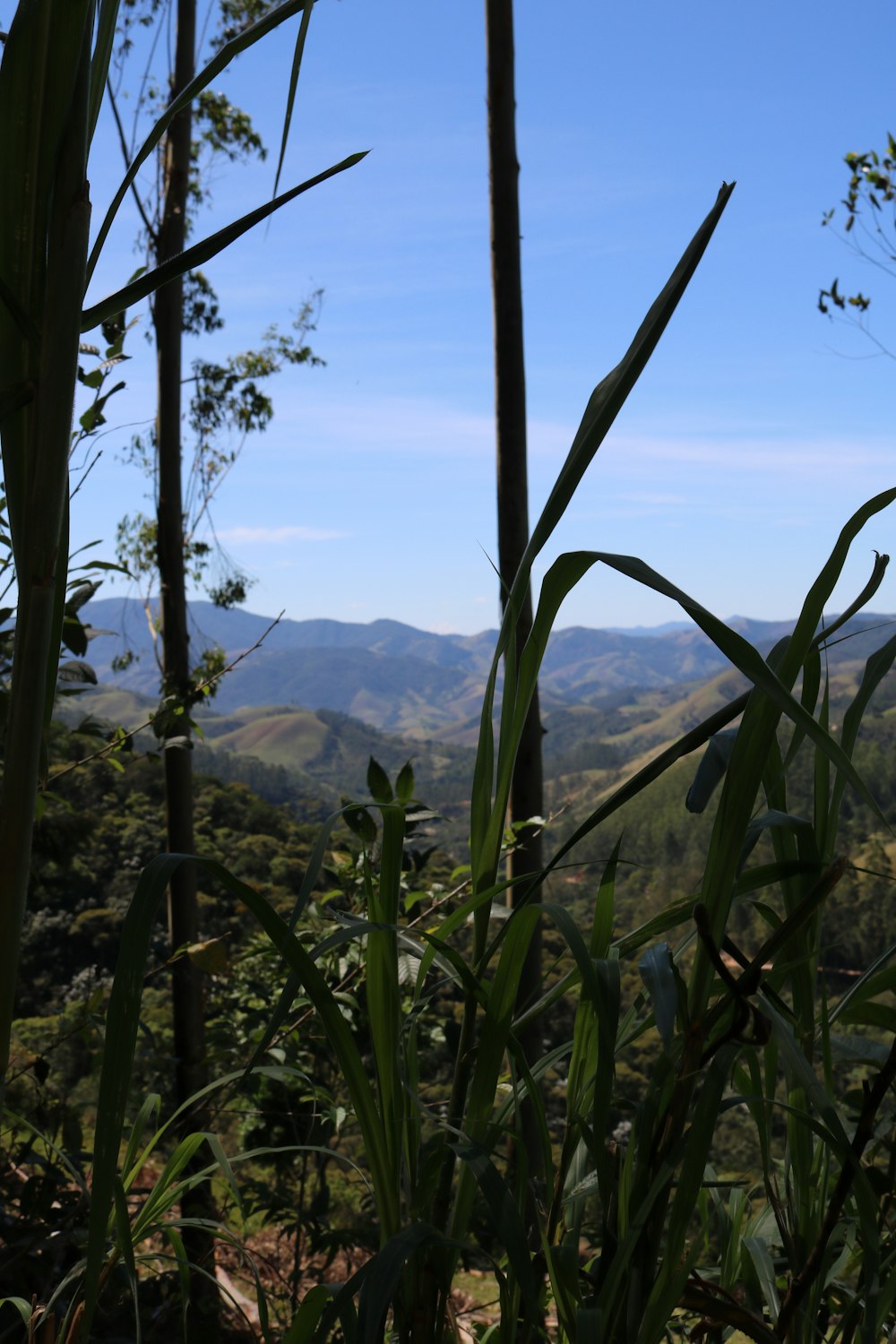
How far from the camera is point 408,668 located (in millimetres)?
149125

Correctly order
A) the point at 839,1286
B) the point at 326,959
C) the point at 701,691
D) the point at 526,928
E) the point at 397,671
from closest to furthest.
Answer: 1. the point at 526,928
2. the point at 839,1286
3. the point at 326,959
4. the point at 701,691
5. the point at 397,671

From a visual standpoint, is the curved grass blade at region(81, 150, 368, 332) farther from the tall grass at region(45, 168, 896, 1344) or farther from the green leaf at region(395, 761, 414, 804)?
the green leaf at region(395, 761, 414, 804)

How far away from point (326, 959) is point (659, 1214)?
1087 mm

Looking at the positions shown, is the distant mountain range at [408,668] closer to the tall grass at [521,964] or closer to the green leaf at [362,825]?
the green leaf at [362,825]

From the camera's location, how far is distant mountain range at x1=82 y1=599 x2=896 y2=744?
422ft

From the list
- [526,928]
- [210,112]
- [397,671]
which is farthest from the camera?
[397,671]

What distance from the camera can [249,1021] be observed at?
199 centimetres

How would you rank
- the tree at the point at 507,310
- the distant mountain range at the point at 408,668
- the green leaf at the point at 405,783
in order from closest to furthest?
the green leaf at the point at 405,783, the tree at the point at 507,310, the distant mountain range at the point at 408,668

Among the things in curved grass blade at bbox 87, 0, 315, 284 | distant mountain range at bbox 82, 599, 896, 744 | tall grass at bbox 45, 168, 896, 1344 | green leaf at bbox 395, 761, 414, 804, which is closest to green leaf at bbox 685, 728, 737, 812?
tall grass at bbox 45, 168, 896, 1344

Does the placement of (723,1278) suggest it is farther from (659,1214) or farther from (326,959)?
(326,959)

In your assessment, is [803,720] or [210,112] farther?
[210,112]

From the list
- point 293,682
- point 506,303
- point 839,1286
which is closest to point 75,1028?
point 839,1286

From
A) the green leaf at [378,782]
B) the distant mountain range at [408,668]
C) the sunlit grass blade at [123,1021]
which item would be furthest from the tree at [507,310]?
the distant mountain range at [408,668]

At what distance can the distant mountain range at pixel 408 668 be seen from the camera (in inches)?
5064
